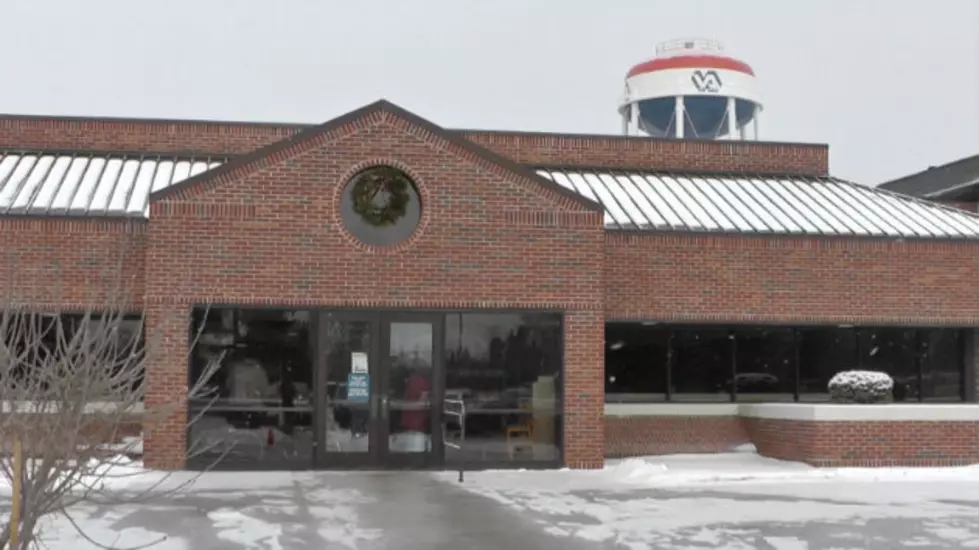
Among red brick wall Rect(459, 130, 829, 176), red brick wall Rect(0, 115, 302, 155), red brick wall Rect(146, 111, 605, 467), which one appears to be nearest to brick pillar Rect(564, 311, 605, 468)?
red brick wall Rect(146, 111, 605, 467)

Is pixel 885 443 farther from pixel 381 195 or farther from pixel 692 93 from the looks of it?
pixel 692 93

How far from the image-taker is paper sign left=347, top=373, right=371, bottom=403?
50.1ft

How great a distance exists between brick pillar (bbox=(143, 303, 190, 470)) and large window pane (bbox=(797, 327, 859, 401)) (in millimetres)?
10638

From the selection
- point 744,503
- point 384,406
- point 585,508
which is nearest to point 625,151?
point 384,406

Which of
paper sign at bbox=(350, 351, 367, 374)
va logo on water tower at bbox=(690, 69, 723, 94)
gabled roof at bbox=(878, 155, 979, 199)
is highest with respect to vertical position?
va logo on water tower at bbox=(690, 69, 723, 94)

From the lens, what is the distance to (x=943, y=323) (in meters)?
18.3

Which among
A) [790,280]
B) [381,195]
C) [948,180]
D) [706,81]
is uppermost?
[706,81]

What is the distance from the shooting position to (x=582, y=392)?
1587 centimetres

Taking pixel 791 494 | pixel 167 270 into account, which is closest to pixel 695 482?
pixel 791 494

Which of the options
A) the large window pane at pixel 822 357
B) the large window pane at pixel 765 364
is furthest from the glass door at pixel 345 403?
the large window pane at pixel 822 357

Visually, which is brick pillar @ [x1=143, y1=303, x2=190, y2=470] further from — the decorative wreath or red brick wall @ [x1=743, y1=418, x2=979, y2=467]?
red brick wall @ [x1=743, y1=418, x2=979, y2=467]

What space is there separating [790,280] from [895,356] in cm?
275

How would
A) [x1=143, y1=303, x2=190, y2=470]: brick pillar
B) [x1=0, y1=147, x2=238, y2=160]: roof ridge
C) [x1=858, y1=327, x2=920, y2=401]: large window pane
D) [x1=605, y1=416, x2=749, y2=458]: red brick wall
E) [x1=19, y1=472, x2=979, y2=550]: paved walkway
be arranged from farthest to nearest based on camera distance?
[x1=0, y1=147, x2=238, y2=160]: roof ridge → [x1=858, y1=327, x2=920, y2=401]: large window pane → [x1=605, y1=416, x2=749, y2=458]: red brick wall → [x1=143, y1=303, x2=190, y2=470]: brick pillar → [x1=19, y1=472, x2=979, y2=550]: paved walkway

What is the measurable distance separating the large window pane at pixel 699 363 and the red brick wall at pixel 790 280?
0.73 metres
